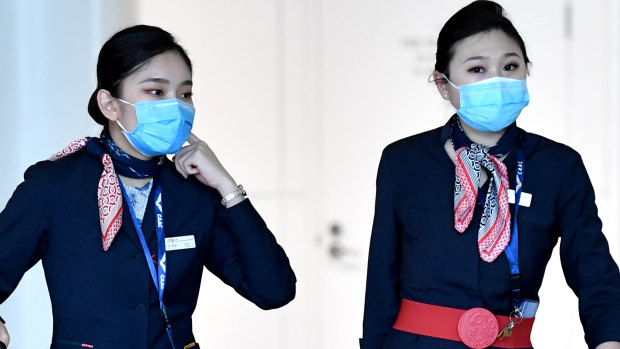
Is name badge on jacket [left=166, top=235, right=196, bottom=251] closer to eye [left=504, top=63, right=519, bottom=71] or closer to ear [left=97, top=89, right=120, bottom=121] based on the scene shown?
ear [left=97, top=89, right=120, bottom=121]

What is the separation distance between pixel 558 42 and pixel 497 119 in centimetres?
208

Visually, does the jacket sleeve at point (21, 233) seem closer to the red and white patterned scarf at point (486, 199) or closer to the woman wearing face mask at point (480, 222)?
the woman wearing face mask at point (480, 222)

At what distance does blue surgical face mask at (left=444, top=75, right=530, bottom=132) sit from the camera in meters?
2.52

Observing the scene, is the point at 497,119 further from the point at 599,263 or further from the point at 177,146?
the point at 177,146

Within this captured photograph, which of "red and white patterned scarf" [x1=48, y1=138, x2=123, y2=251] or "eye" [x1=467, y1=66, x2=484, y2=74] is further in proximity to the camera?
"eye" [x1=467, y1=66, x2=484, y2=74]

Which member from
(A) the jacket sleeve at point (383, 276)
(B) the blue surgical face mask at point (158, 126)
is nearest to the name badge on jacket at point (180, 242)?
(B) the blue surgical face mask at point (158, 126)

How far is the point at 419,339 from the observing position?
97.3 inches

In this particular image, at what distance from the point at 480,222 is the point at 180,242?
0.78m

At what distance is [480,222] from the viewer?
251 centimetres

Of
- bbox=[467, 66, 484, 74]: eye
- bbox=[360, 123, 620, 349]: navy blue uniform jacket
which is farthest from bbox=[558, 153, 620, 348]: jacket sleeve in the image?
bbox=[467, 66, 484, 74]: eye

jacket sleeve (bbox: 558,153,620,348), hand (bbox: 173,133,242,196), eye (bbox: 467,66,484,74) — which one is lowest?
jacket sleeve (bbox: 558,153,620,348)

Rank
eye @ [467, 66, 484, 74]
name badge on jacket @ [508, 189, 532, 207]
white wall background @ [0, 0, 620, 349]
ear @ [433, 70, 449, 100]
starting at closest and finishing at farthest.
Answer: name badge on jacket @ [508, 189, 532, 207], eye @ [467, 66, 484, 74], ear @ [433, 70, 449, 100], white wall background @ [0, 0, 620, 349]

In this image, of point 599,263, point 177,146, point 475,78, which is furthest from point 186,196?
Result: point 599,263

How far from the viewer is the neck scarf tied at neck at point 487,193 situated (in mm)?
2445
